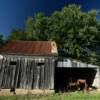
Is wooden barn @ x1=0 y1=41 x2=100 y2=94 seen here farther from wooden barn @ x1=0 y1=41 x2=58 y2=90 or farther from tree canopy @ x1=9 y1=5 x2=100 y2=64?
tree canopy @ x1=9 y1=5 x2=100 y2=64

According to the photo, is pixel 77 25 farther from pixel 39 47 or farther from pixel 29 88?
pixel 29 88

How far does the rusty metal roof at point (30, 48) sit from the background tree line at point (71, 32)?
41.5 ft

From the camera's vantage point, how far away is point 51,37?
39.7 metres

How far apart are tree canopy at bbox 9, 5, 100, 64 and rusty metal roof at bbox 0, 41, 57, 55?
12613 mm

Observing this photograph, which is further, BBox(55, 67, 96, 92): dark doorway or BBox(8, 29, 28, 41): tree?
BBox(8, 29, 28, 41): tree

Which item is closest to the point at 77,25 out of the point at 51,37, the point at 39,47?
the point at 51,37

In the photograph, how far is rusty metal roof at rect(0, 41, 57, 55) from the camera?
73.7 feet

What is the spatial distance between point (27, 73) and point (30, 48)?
14.2 feet

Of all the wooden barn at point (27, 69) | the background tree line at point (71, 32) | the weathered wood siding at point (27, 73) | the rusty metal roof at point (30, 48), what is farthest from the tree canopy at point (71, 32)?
the weathered wood siding at point (27, 73)

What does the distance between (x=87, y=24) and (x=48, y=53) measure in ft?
63.5

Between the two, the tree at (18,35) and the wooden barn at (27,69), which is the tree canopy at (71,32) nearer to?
the tree at (18,35)

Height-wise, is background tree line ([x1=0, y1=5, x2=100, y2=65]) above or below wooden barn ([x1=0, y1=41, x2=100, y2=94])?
above

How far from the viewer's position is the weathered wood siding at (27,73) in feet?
67.2

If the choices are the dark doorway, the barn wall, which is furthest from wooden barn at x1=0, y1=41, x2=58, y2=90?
the barn wall
